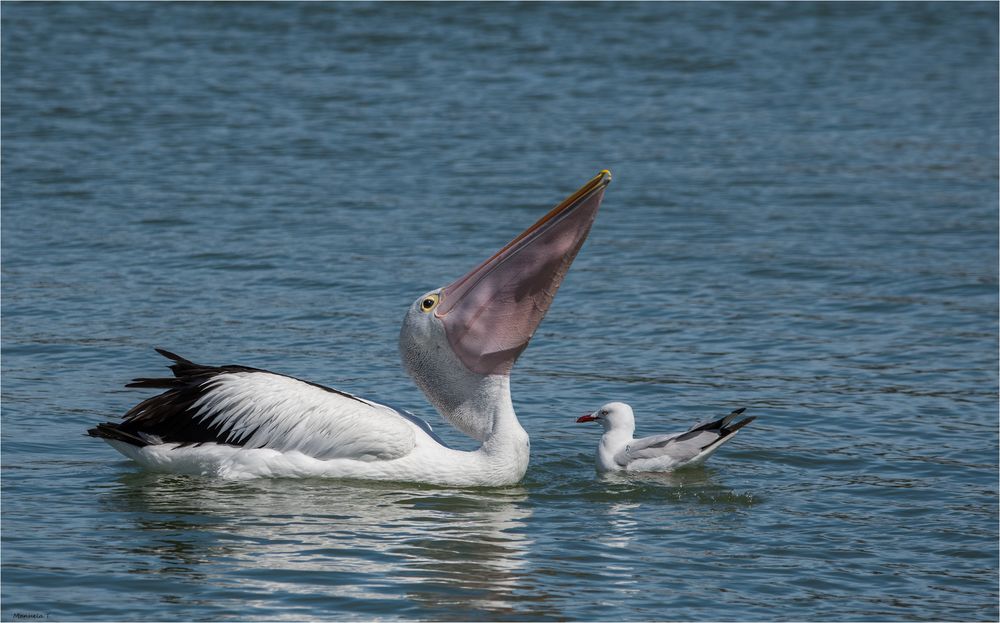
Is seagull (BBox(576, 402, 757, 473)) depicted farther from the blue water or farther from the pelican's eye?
the pelican's eye

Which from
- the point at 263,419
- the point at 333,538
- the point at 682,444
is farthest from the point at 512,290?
the point at 333,538

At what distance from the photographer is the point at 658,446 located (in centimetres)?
659

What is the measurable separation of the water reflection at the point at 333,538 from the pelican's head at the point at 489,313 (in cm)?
50

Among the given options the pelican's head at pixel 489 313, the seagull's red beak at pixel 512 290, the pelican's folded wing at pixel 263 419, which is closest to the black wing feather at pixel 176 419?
the pelican's folded wing at pixel 263 419

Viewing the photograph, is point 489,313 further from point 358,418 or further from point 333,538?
point 333,538

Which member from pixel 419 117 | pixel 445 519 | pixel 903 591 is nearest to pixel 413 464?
pixel 445 519

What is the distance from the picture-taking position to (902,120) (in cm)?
1529

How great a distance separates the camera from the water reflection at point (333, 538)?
513cm

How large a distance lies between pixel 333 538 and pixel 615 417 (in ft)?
5.55

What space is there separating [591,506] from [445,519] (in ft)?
2.06

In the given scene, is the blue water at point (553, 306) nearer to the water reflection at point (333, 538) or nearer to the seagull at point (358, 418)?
the water reflection at point (333, 538)

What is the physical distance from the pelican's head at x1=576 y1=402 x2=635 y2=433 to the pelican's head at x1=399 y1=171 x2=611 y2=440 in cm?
62

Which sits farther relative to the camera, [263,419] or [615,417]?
[615,417]

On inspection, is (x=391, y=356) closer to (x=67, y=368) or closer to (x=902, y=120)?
(x=67, y=368)
